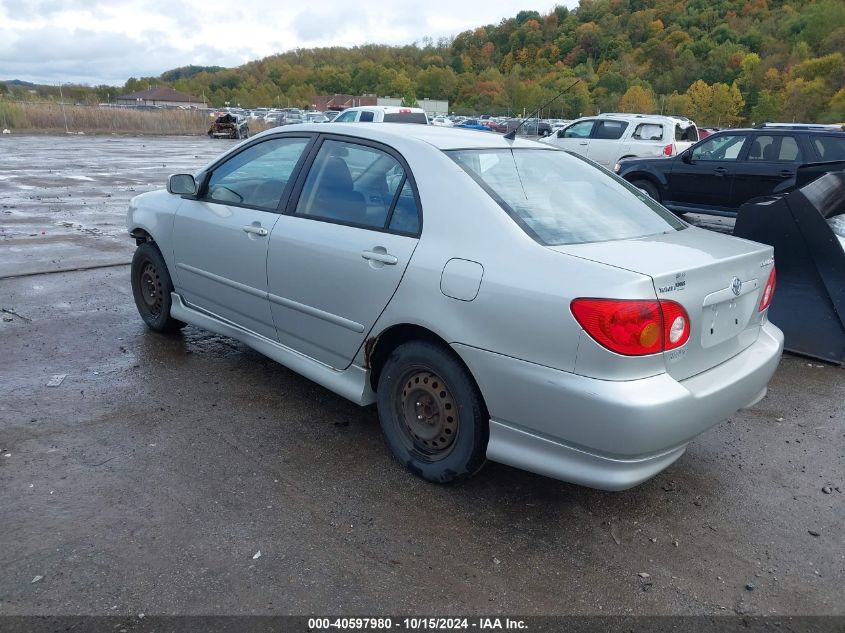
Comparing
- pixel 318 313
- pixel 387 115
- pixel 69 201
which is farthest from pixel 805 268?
pixel 387 115

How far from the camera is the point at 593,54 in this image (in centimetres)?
7831

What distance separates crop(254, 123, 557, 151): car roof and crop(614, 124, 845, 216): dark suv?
7.55 metres

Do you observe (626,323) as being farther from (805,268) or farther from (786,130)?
(786,130)

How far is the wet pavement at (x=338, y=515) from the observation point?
253cm

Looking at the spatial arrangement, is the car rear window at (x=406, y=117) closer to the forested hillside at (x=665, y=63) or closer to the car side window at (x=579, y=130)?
the car side window at (x=579, y=130)

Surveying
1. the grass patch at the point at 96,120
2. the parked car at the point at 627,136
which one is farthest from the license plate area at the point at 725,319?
the grass patch at the point at 96,120

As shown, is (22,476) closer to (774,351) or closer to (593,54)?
(774,351)

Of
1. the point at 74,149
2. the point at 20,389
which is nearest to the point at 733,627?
the point at 20,389

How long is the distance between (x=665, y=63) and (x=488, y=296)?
95320 millimetres

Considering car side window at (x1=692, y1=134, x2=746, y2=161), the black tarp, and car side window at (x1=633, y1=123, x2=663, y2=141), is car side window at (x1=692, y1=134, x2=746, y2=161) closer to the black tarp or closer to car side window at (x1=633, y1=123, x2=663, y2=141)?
car side window at (x1=633, y1=123, x2=663, y2=141)

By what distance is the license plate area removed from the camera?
9.30 ft

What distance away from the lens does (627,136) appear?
50.6ft

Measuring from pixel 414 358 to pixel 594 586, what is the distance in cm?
125

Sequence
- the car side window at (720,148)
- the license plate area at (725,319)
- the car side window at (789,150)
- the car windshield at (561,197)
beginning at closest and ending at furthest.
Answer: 1. the license plate area at (725,319)
2. the car windshield at (561,197)
3. the car side window at (789,150)
4. the car side window at (720,148)
